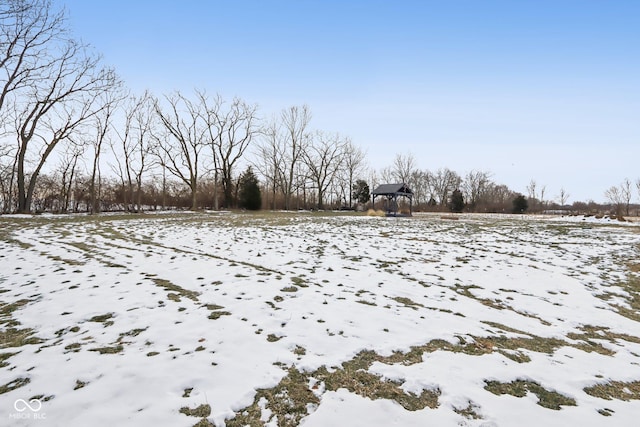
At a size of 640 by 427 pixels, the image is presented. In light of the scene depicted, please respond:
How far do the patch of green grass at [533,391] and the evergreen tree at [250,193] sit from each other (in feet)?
122

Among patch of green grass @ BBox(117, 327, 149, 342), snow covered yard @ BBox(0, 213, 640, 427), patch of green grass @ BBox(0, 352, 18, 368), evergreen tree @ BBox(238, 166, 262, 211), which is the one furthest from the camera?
evergreen tree @ BBox(238, 166, 262, 211)

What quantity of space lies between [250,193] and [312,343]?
36.2m

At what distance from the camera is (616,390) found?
2.74 m

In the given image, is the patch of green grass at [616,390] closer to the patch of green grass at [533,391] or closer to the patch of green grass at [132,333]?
the patch of green grass at [533,391]

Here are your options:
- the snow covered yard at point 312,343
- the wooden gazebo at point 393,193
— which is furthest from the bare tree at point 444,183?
the snow covered yard at point 312,343

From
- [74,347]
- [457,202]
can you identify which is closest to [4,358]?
[74,347]

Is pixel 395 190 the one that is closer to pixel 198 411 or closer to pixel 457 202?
pixel 457 202

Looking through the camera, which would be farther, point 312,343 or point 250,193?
point 250,193

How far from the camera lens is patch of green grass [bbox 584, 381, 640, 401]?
2.64 metres

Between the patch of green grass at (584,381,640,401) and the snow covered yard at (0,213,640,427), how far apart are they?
2 cm

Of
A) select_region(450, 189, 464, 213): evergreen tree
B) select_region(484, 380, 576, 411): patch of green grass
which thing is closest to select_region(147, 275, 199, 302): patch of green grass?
select_region(484, 380, 576, 411): patch of green grass

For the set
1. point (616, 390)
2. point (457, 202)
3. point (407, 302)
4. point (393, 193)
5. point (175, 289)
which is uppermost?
point (393, 193)

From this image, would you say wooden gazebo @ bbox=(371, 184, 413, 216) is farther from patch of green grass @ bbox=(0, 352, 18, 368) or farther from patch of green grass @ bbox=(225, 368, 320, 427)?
patch of green grass @ bbox=(0, 352, 18, 368)

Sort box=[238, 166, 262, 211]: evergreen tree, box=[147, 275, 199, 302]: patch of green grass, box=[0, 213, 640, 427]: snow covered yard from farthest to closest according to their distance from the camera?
box=[238, 166, 262, 211]: evergreen tree, box=[147, 275, 199, 302]: patch of green grass, box=[0, 213, 640, 427]: snow covered yard
